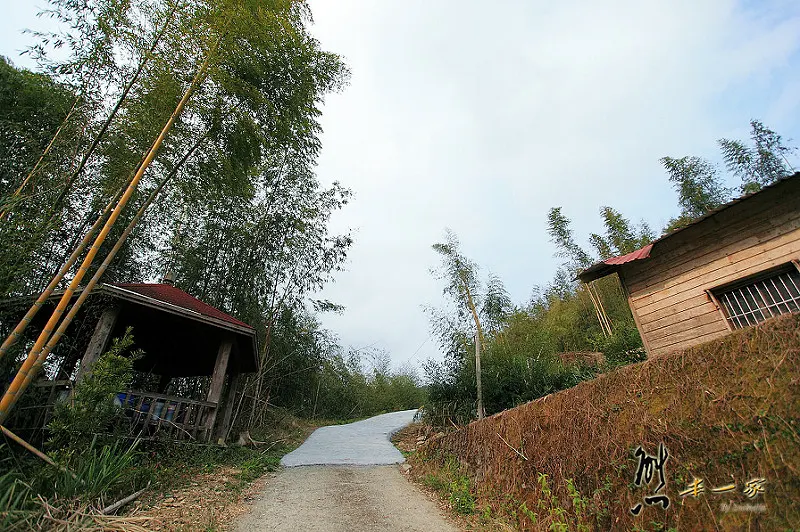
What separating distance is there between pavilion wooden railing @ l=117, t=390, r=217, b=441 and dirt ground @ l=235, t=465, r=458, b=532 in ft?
5.00

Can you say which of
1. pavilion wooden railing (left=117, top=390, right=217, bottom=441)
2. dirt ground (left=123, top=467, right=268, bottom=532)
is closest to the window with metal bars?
dirt ground (left=123, top=467, right=268, bottom=532)

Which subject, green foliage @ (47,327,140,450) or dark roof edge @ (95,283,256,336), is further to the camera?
dark roof edge @ (95,283,256,336)

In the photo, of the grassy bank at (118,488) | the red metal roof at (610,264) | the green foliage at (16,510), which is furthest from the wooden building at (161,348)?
the red metal roof at (610,264)

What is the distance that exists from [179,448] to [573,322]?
11.5m

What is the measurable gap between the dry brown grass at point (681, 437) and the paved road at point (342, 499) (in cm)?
104

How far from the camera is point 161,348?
745cm

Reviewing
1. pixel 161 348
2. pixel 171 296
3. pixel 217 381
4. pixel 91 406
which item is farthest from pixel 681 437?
pixel 161 348

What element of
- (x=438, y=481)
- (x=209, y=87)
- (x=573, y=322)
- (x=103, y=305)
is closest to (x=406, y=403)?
(x=573, y=322)

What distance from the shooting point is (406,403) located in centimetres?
1906

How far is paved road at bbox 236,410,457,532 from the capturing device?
10.7 ft

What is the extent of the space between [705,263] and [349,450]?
22.9 feet

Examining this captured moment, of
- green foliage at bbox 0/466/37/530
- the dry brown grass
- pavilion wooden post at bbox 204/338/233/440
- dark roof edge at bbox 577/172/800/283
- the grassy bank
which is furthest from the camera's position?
pavilion wooden post at bbox 204/338/233/440

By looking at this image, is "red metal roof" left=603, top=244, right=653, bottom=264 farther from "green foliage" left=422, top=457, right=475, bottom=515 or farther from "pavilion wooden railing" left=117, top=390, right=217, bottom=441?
"pavilion wooden railing" left=117, top=390, right=217, bottom=441

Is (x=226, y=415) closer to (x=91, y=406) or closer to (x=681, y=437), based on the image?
(x=91, y=406)
